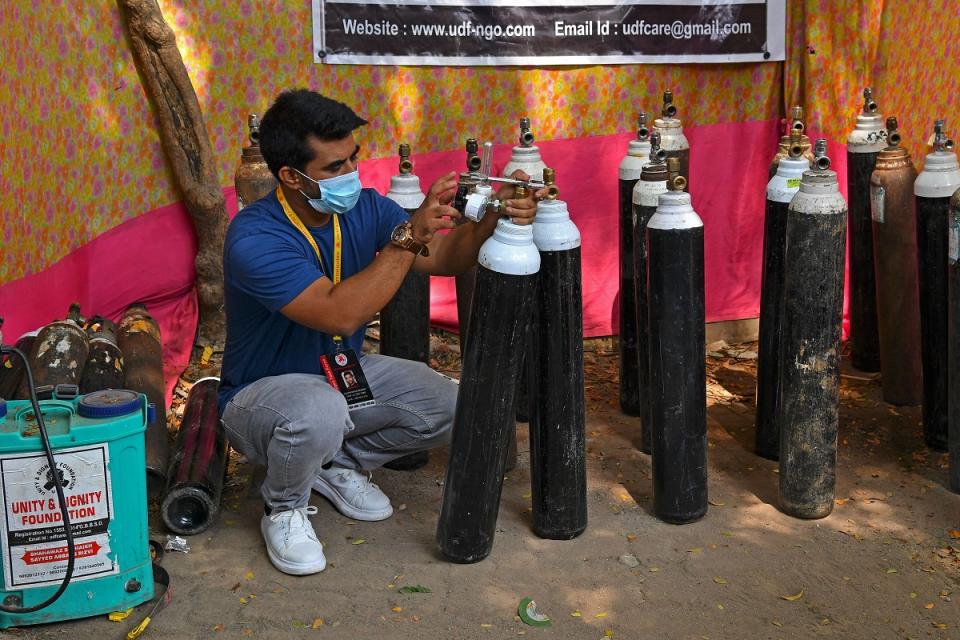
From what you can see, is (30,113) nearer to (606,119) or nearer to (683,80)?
(606,119)

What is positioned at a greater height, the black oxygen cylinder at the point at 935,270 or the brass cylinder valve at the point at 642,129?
the brass cylinder valve at the point at 642,129

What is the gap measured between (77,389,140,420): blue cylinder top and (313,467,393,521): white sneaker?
873 mm

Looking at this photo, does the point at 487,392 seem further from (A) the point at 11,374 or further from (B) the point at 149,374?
(A) the point at 11,374

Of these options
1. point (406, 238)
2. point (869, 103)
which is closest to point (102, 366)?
point (406, 238)

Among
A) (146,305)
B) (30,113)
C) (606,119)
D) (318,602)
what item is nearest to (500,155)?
(606,119)

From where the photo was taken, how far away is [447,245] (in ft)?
12.4

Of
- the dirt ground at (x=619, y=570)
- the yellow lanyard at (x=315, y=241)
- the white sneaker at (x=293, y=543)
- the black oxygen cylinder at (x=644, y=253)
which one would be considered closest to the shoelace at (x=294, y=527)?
the white sneaker at (x=293, y=543)

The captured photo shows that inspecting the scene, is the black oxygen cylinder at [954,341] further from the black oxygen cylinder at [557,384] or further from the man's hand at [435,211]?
the man's hand at [435,211]

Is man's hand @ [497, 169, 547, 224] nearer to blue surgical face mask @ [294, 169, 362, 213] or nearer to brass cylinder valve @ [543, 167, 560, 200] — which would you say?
brass cylinder valve @ [543, 167, 560, 200]

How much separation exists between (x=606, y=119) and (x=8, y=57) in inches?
107

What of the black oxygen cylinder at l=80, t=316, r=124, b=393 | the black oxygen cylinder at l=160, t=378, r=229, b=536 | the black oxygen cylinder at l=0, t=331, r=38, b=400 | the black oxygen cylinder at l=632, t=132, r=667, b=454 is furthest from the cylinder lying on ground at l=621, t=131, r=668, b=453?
the black oxygen cylinder at l=0, t=331, r=38, b=400

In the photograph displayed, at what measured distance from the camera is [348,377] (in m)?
3.78

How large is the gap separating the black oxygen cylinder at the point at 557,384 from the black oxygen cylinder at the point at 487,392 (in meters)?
0.14

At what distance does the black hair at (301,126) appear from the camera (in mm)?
3543
